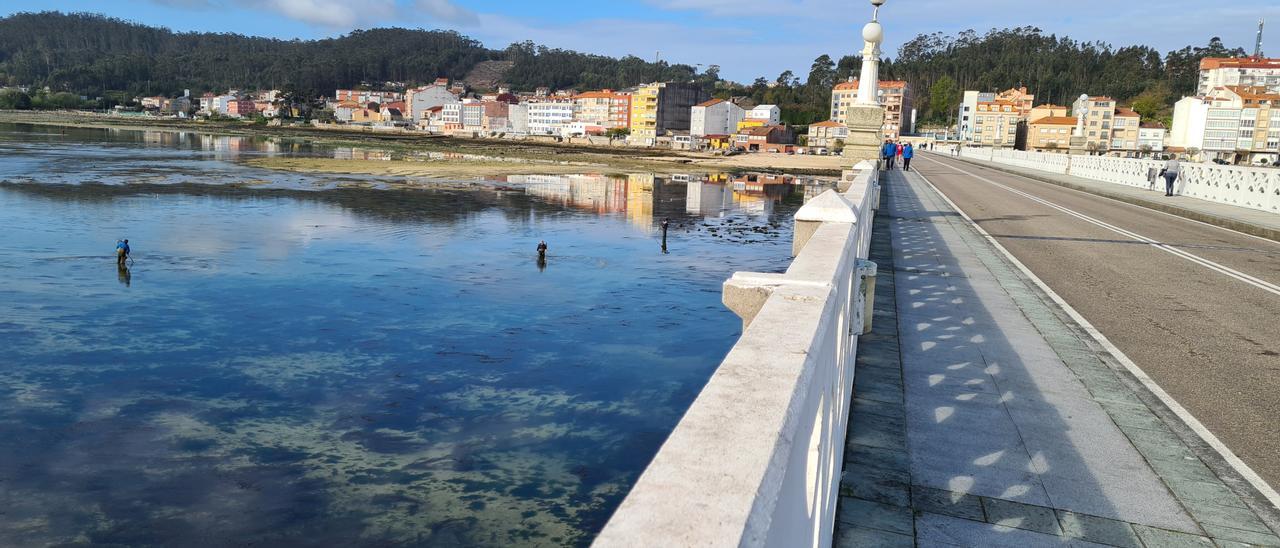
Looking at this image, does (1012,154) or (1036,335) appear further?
(1012,154)

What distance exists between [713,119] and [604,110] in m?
26.6

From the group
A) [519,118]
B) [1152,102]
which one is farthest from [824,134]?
[519,118]

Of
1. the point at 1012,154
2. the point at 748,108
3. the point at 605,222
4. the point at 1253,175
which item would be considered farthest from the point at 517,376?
the point at 748,108

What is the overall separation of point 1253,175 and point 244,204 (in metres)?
35.5

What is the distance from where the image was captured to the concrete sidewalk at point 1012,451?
3.96m

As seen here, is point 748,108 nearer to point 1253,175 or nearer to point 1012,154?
point 1012,154

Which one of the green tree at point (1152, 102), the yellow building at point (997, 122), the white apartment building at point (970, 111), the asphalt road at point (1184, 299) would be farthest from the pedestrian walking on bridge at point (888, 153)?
the green tree at point (1152, 102)

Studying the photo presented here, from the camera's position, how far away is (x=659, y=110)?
140 metres

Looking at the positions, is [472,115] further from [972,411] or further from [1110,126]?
[972,411]

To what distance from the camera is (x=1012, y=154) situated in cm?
6097

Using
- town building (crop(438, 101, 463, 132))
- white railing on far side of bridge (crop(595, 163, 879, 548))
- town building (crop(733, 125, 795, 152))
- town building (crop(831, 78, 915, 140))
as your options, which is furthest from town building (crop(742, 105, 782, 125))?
white railing on far side of bridge (crop(595, 163, 879, 548))

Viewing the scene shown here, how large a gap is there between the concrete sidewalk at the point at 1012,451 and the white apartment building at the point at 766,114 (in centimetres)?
13974

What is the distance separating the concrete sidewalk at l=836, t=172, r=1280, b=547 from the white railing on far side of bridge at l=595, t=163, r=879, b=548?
85cm

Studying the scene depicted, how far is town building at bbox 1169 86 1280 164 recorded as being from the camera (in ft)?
352
